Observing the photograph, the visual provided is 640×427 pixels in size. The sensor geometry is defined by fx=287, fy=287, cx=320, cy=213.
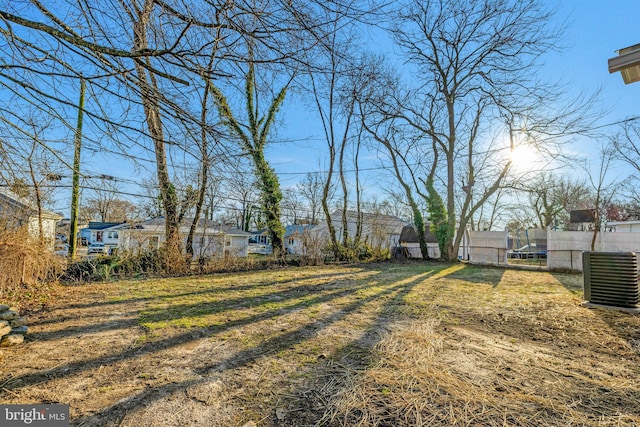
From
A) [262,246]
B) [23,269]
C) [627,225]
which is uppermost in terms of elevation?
[627,225]

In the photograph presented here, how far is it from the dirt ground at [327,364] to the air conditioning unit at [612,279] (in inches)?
11.0

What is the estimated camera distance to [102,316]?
3.53m

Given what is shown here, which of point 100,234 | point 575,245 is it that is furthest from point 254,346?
point 100,234

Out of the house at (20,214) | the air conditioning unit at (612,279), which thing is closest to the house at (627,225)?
the air conditioning unit at (612,279)

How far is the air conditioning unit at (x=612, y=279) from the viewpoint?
3936 millimetres

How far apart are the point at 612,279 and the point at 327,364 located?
454 centimetres

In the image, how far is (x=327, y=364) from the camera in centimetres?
219

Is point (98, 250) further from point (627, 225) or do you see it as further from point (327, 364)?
point (627, 225)

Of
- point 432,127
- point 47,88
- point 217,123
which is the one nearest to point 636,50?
point 217,123

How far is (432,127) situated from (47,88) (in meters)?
13.7

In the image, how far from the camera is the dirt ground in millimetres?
1566

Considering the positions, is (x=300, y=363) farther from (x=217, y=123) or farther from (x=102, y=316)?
(x=102, y=316)

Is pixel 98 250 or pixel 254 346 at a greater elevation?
pixel 98 250

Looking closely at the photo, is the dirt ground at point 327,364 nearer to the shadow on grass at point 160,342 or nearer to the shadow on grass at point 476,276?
the shadow on grass at point 160,342
